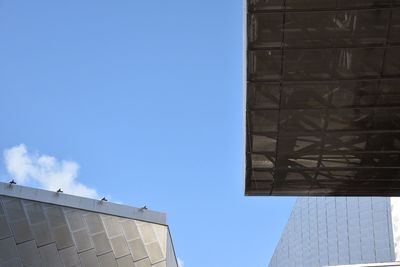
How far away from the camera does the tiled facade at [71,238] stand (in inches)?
1271

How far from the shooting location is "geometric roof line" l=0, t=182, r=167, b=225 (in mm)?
33188

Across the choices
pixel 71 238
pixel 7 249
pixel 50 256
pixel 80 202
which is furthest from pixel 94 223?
pixel 7 249

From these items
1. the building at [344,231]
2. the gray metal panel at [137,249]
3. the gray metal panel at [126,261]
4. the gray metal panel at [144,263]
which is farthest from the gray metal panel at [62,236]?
the building at [344,231]

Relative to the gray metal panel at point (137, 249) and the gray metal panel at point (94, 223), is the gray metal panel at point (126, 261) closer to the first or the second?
the gray metal panel at point (137, 249)

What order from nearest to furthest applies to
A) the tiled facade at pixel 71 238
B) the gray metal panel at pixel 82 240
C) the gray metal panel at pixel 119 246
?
the tiled facade at pixel 71 238, the gray metal panel at pixel 82 240, the gray metal panel at pixel 119 246

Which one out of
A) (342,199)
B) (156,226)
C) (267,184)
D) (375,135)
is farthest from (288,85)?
(342,199)

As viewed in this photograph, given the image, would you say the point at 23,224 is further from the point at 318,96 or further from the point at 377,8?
the point at 377,8

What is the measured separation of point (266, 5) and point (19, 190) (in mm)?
16340

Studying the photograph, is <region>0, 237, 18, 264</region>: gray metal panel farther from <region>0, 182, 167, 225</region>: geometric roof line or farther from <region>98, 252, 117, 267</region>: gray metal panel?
<region>98, 252, 117, 267</region>: gray metal panel

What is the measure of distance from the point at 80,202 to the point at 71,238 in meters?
1.75

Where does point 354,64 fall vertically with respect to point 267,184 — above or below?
above

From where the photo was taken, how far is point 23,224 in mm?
32750

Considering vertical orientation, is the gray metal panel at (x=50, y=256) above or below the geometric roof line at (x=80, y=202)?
below

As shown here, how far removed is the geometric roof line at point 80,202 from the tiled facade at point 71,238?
20 centimetres
